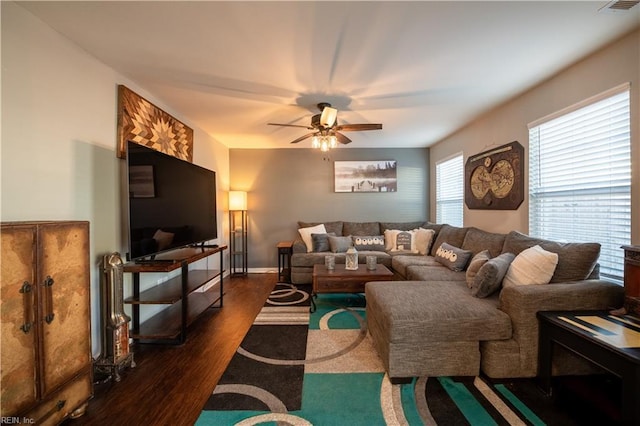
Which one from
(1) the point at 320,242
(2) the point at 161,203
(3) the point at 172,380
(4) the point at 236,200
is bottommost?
(3) the point at 172,380

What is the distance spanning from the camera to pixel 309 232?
4551mm

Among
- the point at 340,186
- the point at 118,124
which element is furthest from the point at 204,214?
the point at 340,186

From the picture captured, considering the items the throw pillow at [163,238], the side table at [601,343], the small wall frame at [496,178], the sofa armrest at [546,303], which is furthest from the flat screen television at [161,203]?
the small wall frame at [496,178]

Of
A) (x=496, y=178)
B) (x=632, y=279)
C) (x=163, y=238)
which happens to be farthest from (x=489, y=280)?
(x=163, y=238)

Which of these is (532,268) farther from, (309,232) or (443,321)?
(309,232)

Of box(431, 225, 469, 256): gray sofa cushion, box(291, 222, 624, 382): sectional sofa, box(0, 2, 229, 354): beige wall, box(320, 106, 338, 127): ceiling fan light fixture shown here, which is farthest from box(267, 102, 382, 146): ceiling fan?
box(431, 225, 469, 256): gray sofa cushion

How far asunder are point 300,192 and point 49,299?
12.8 ft

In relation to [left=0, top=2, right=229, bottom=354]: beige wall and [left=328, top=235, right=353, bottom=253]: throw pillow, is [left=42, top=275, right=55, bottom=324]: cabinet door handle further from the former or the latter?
[left=328, top=235, right=353, bottom=253]: throw pillow

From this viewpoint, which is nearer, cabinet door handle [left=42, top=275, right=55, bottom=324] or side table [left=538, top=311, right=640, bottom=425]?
side table [left=538, top=311, right=640, bottom=425]

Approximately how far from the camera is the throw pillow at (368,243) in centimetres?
440

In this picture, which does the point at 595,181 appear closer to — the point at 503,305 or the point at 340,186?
the point at 503,305

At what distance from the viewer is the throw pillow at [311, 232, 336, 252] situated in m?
4.34

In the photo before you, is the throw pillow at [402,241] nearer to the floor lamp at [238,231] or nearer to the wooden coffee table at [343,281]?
the wooden coffee table at [343,281]

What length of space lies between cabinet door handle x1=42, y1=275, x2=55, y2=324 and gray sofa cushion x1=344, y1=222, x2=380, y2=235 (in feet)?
12.9
